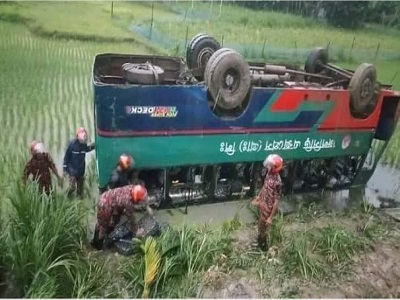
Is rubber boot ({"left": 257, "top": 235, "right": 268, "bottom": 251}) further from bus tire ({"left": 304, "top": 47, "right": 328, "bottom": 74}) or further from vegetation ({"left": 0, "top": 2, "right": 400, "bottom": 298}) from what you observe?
bus tire ({"left": 304, "top": 47, "right": 328, "bottom": 74})

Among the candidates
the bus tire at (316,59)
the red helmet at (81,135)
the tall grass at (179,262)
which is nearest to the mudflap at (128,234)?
the tall grass at (179,262)

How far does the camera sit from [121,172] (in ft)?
9.84

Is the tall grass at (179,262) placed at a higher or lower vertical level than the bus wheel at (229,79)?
lower

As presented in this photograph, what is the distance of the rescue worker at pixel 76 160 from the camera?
316 cm

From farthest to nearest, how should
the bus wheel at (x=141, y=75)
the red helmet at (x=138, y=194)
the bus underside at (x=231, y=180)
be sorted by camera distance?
the bus underside at (x=231, y=180)
the bus wheel at (x=141, y=75)
the red helmet at (x=138, y=194)

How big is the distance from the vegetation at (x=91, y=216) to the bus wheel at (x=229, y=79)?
1.45ft

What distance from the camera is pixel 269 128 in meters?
3.43

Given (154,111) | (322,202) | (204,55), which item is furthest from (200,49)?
(322,202)

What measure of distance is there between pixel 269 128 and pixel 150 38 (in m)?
1.13

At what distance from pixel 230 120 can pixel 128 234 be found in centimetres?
107

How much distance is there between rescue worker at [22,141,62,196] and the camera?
293 cm

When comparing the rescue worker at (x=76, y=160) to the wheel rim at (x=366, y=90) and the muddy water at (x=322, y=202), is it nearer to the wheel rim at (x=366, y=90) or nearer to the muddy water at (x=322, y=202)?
the muddy water at (x=322, y=202)

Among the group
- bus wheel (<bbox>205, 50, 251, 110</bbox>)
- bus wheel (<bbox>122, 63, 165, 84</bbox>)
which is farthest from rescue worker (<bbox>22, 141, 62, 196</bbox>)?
bus wheel (<bbox>205, 50, 251, 110</bbox>)

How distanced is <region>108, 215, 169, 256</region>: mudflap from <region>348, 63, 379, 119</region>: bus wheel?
1.87 m
